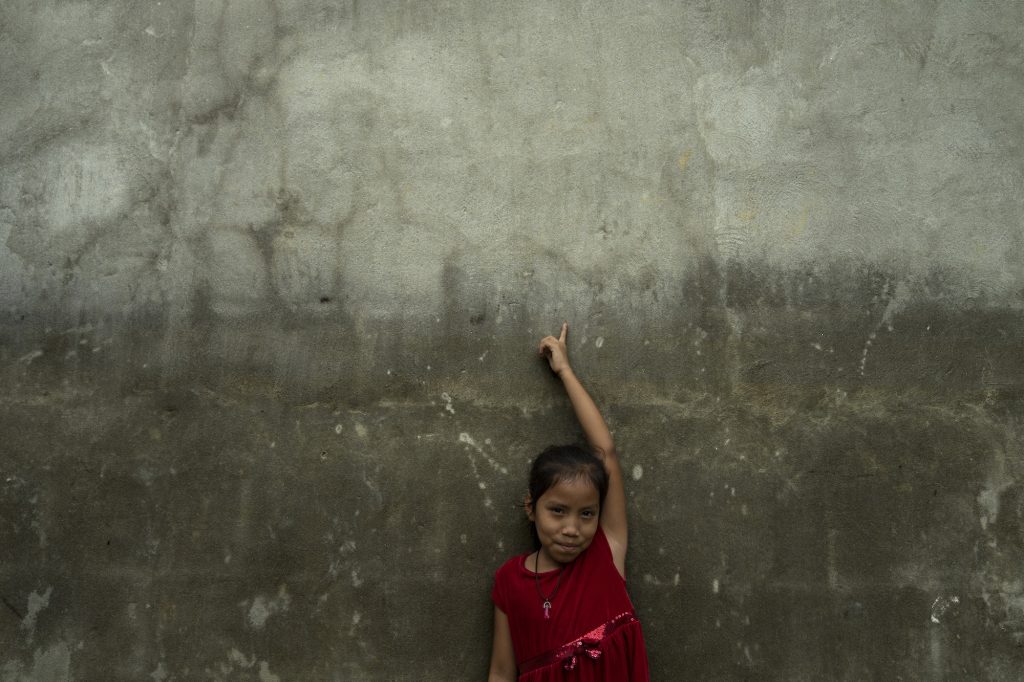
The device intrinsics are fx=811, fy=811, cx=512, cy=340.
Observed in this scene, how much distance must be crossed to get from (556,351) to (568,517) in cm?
50

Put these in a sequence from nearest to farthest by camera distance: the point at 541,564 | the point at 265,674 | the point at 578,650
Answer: the point at 578,650, the point at 541,564, the point at 265,674

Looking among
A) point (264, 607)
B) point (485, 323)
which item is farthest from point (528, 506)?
point (264, 607)

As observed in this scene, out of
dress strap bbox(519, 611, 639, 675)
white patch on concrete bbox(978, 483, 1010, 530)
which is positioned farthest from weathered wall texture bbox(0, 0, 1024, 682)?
dress strap bbox(519, 611, 639, 675)

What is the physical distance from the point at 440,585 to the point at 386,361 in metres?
0.70

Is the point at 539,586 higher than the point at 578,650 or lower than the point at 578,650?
higher

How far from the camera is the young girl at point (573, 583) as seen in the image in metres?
2.20

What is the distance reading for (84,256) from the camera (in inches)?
100

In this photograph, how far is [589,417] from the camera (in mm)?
2377

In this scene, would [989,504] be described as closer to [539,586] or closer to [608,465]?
[608,465]

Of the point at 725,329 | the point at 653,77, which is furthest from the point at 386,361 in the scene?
the point at 653,77

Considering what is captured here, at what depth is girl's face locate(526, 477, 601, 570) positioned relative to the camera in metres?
2.20

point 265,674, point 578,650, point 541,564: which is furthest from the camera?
point 265,674

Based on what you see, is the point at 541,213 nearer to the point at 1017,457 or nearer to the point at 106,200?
the point at 106,200

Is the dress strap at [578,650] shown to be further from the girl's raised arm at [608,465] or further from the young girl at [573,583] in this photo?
the girl's raised arm at [608,465]
